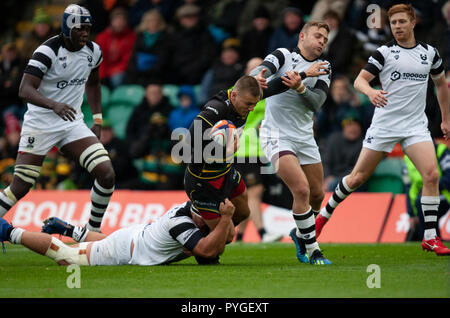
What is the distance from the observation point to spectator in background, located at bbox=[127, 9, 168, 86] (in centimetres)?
1717

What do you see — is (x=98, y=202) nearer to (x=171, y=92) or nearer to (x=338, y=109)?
(x=338, y=109)

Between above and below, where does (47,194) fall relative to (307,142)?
below

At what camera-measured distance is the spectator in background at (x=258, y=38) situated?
1600cm

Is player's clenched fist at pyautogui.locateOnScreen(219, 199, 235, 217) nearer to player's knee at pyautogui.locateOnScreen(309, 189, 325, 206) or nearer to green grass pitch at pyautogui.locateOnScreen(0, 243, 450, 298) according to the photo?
green grass pitch at pyautogui.locateOnScreen(0, 243, 450, 298)

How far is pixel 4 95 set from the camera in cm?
1850

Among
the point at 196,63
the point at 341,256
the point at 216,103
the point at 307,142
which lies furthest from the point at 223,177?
the point at 196,63

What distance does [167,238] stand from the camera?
807 cm

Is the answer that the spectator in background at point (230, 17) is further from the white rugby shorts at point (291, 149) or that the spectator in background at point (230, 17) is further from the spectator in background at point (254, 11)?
the white rugby shorts at point (291, 149)

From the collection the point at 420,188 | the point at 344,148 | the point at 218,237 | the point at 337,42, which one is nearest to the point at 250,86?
the point at 218,237

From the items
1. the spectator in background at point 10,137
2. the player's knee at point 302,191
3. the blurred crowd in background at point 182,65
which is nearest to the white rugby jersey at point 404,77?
the player's knee at point 302,191

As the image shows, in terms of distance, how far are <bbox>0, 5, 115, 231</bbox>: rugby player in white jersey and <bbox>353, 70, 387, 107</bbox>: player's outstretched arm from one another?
3.05 meters

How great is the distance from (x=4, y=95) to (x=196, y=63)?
4.82m

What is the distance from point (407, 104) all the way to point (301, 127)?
1.39 meters
